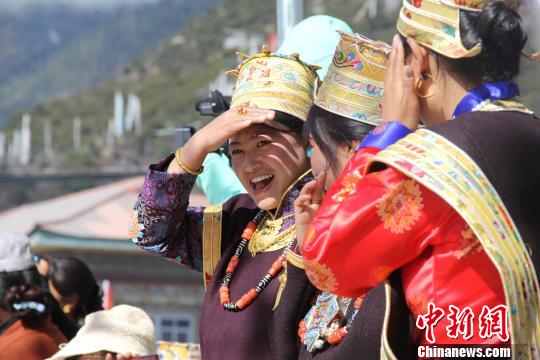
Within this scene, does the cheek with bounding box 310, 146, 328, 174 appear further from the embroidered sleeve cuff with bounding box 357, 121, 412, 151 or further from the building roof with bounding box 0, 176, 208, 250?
the building roof with bounding box 0, 176, 208, 250

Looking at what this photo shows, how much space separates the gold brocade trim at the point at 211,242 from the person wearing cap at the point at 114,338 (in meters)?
0.37

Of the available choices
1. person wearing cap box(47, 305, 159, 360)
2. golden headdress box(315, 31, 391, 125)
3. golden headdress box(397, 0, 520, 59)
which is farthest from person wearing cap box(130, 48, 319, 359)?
golden headdress box(397, 0, 520, 59)

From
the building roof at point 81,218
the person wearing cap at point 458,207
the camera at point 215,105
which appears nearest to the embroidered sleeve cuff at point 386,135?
the person wearing cap at point 458,207

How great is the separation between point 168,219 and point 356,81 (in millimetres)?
785

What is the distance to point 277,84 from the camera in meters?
3.25

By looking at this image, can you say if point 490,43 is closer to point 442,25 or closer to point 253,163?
point 442,25

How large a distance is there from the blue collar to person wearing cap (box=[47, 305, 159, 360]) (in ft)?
5.21

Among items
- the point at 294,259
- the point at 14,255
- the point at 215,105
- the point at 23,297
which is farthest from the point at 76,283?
the point at 294,259

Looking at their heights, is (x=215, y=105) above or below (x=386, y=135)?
below

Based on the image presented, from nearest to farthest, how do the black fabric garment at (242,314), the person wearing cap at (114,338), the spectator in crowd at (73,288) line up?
the black fabric garment at (242,314)
the person wearing cap at (114,338)
the spectator in crowd at (73,288)

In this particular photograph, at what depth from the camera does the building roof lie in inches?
558

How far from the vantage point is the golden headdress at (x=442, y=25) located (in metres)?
2.34

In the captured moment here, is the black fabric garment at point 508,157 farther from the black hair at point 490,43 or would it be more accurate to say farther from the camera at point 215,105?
the camera at point 215,105

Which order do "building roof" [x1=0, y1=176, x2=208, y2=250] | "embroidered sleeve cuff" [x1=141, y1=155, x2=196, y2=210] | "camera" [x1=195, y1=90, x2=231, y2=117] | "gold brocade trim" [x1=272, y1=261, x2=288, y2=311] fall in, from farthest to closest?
"building roof" [x1=0, y1=176, x2=208, y2=250] < "camera" [x1=195, y1=90, x2=231, y2=117] < "embroidered sleeve cuff" [x1=141, y1=155, x2=196, y2=210] < "gold brocade trim" [x1=272, y1=261, x2=288, y2=311]
